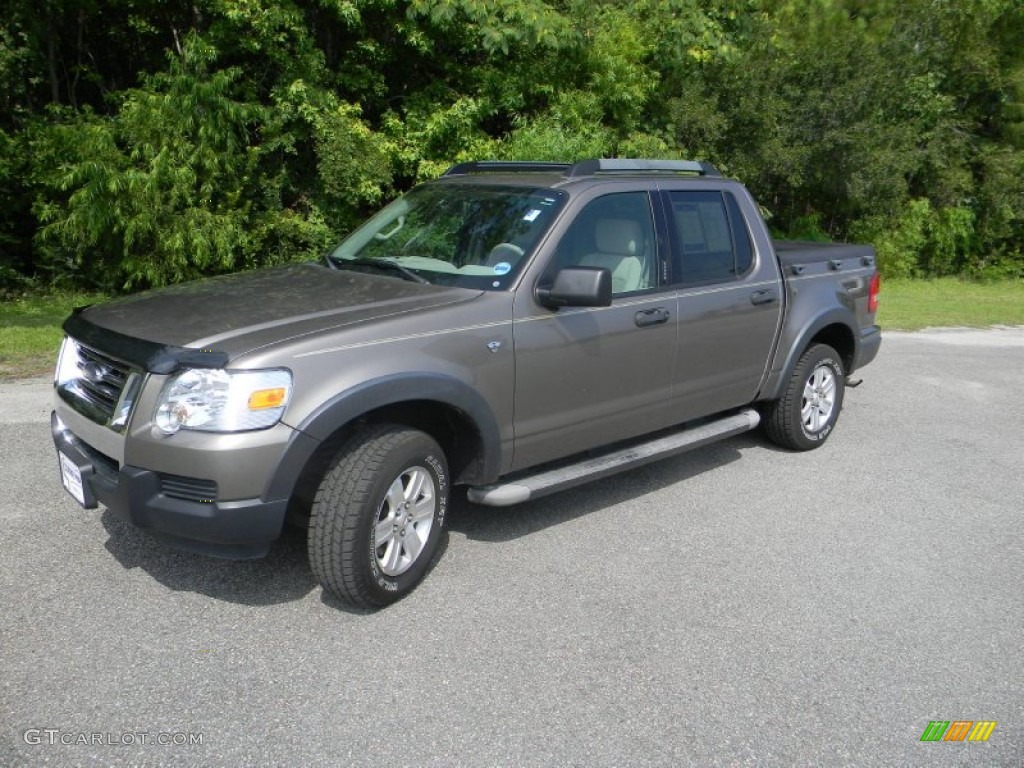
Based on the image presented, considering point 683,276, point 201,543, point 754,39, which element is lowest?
point 201,543

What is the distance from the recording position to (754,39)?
1659 cm

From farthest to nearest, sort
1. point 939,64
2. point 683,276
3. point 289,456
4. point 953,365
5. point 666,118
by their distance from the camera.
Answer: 1. point 939,64
2. point 666,118
3. point 953,365
4. point 683,276
5. point 289,456

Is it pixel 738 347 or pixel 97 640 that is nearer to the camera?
pixel 97 640

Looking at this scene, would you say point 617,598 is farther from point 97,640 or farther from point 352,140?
point 352,140

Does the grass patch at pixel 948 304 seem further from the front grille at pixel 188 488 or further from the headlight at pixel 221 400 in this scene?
the front grille at pixel 188 488

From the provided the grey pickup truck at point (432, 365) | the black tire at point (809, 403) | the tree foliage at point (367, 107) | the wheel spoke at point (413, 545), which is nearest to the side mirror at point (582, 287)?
the grey pickup truck at point (432, 365)

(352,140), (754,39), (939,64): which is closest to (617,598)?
(352,140)

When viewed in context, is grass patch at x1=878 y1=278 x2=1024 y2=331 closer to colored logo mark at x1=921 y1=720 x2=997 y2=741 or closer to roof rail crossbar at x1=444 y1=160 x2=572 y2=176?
roof rail crossbar at x1=444 y1=160 x2=572 y2=176

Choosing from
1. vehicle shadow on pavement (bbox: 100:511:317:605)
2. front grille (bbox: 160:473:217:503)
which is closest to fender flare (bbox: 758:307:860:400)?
vehicle shadow on pavement (bbox: 100:511:317:605)

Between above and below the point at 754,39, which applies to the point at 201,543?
below

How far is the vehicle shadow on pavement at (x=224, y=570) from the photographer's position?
12.5ft

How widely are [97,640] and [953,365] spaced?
29.9 feet

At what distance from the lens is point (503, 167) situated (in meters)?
5.41

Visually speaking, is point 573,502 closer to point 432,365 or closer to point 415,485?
point 415,485
